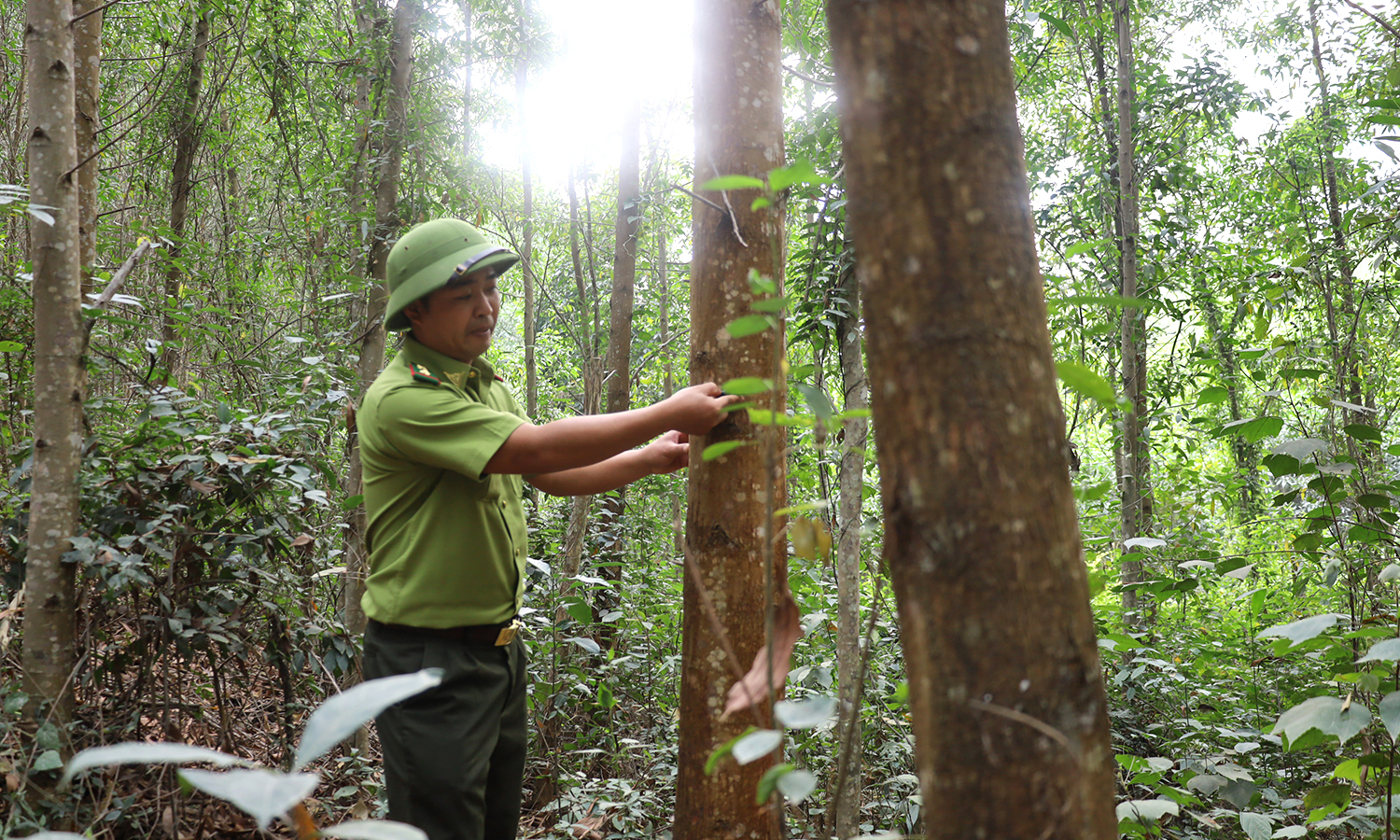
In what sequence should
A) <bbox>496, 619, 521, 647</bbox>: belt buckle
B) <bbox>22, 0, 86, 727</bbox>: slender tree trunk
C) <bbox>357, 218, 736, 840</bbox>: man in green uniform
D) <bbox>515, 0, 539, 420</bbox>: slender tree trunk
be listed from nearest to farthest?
<bbox>357, 218, 736, 840</bbox>: man in green uniform → <bbox>496, 619, 521, 647</bbox>: belt buckle → <bbox>22, 0, 86, 727</bbox>: slender tree trunk → <bbox>515, 0, 539, 420</bbox>: slender tree trunk

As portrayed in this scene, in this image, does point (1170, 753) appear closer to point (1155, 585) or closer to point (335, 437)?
point (1155, 585)

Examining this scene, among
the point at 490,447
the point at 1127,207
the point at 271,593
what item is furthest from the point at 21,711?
the point at 1127,207

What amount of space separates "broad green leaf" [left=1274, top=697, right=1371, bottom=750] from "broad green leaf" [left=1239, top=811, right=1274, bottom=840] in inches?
34.2

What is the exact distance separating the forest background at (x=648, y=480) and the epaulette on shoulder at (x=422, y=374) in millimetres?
744

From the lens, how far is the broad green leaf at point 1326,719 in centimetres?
161

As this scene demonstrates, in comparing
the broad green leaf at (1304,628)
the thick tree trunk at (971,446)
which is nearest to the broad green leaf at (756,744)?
the thick tree trunk at (971,446)

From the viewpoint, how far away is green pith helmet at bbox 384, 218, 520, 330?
2.13 metres

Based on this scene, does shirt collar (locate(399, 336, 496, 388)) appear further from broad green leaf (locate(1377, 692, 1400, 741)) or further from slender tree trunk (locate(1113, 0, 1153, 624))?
slender tree trunk (locate(1113, 0, 1153, 624))

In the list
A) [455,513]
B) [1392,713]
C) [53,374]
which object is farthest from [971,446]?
[53,374]

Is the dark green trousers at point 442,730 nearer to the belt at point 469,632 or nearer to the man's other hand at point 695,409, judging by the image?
the belt at point 469,632

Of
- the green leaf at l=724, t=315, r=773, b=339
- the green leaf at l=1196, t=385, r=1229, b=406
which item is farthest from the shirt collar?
the green leaf at l=1196, t=385, r=1229, b=406

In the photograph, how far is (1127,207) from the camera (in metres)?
5.49

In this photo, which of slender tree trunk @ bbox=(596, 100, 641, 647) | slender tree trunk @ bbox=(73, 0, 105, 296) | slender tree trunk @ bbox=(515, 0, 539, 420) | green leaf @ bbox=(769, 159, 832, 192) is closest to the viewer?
green leaf @ bbox=(769, 159, 832, 192)

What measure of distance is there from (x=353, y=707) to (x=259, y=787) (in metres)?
0.12
